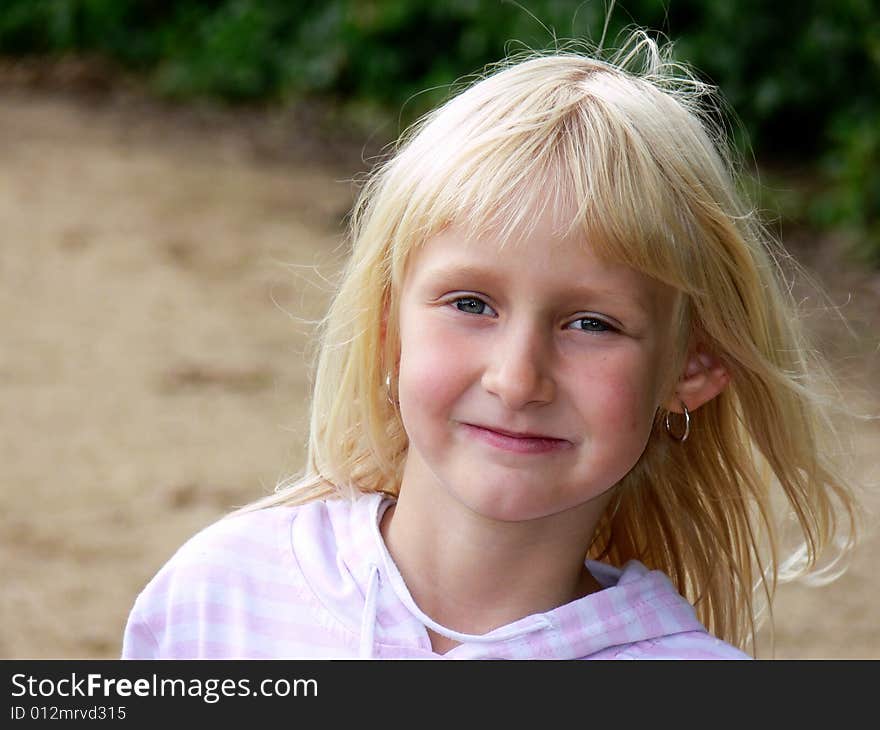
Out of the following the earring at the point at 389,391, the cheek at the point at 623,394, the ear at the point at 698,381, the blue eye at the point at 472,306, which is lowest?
the cheek at the point at 623,394

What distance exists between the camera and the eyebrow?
152cm

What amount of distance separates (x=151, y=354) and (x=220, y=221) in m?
1.83

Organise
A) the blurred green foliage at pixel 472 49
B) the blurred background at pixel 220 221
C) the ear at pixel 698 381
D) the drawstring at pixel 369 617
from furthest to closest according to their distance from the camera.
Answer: the blurred green foliage at pixel 472 49, the blurred background at pixel 220 221, the ear at pixel 698 381, the drawstring at pixel 369 617

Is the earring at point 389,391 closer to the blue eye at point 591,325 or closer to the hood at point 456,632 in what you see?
the hood at point 456,632

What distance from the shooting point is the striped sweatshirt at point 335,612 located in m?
1.61

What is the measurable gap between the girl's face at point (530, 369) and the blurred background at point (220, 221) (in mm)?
A: 632

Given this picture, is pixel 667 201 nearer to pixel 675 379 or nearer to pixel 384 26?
pixel 675 379

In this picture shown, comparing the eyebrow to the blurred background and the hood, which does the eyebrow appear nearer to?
the hood

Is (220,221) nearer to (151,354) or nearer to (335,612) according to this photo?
(151,354)

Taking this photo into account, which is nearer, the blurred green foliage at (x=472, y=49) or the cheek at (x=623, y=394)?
the cheek at (x=623, y=394)

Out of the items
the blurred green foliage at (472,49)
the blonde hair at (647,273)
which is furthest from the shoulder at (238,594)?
the blurred green foliage at (472,49)

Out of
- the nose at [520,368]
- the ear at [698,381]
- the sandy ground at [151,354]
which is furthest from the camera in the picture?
the sandy ground at [151,354]

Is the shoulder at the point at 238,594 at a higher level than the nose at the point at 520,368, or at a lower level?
lower
